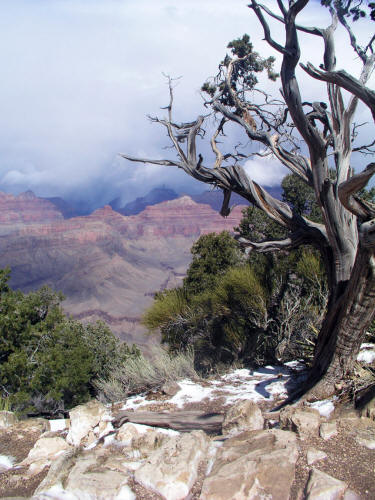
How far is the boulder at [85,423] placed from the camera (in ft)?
17.1

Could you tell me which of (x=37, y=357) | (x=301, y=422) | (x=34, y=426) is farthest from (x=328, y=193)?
(x=37, y=357)

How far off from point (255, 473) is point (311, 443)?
0.89m

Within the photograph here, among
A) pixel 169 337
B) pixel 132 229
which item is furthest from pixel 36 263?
pixel 169 337

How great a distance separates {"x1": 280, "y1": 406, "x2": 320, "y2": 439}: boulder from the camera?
161 inches

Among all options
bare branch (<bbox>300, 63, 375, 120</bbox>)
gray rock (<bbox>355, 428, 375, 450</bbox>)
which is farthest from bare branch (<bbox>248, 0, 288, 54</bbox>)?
gray rock (<bbox>355, 428, 375, 450</bbox>)

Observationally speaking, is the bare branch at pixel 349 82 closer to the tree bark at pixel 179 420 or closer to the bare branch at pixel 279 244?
the bare branch at pixel 279 244

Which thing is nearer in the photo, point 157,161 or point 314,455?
point 314,455

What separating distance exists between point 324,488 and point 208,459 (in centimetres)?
101

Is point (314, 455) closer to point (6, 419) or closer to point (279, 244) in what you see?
point (279, 244)

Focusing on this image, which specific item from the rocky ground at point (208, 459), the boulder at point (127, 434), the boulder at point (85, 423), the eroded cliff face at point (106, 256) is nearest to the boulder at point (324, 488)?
the rocky ground at point (208, 459)

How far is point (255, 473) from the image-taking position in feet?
10.8

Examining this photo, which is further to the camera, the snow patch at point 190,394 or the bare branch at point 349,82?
the snow patch at point 190,394

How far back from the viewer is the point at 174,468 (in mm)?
3520

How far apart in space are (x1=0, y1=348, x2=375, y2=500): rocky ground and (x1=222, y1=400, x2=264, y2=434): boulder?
11mm
